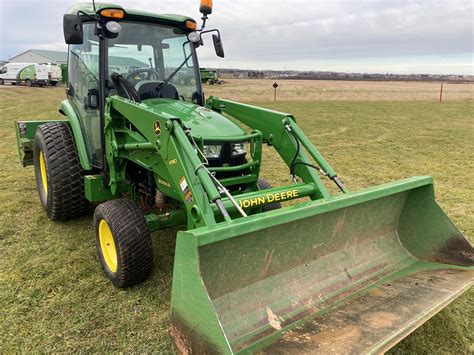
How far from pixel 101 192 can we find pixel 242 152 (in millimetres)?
1637

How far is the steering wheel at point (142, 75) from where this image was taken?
4.08 m

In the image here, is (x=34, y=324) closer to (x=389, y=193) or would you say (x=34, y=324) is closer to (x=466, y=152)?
(x=389, y=193)

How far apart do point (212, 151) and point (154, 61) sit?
153cm

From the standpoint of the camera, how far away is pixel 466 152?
9453 millimetres

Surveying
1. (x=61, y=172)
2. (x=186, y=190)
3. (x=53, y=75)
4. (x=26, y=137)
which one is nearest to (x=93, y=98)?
(x=61, y=172)

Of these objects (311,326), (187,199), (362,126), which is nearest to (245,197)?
(187,199)

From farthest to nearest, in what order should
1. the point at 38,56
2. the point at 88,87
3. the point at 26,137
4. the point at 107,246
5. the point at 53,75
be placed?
the point at 38,56 < the point at 53,75 < the point at 26,137 < the point at 88,87 < the point at 107,246

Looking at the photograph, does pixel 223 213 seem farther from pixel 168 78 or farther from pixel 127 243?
pixel 168 78

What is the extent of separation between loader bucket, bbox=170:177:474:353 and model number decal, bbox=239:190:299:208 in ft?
1.36

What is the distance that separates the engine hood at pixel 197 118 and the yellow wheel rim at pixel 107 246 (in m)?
1.14

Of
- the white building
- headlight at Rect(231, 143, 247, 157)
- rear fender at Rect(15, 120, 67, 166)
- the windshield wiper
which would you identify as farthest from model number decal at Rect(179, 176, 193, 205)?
the white building

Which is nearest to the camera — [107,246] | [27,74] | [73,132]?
[107,246]

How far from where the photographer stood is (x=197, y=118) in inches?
145

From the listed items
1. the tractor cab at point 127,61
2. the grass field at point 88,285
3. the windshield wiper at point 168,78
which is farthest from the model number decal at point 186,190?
the windshield wiper at point 168,78
